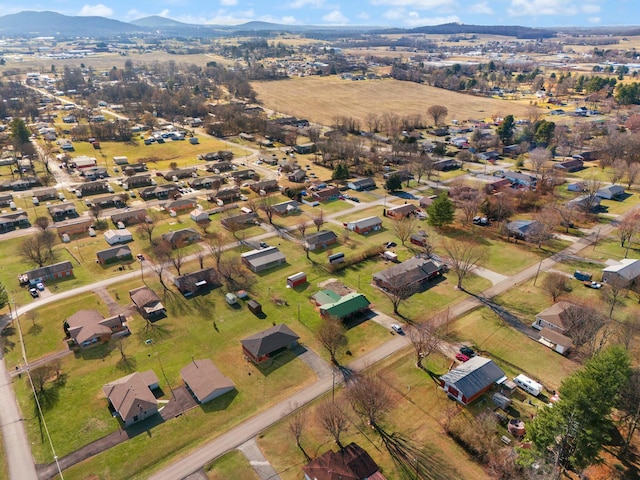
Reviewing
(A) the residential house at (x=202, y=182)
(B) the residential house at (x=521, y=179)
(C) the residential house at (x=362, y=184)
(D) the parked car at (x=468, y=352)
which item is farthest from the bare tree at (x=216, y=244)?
(B) the residential house at (x=521, y=179)

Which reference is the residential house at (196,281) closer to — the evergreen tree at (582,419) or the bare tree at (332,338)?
the bare tree at (332,338)

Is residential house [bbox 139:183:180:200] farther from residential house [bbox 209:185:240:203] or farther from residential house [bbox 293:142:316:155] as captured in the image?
residential house [bbox 293:142:316:155]

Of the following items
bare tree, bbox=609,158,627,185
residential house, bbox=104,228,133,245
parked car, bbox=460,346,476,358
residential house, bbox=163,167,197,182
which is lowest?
residential house, bbox=163,167,197,182

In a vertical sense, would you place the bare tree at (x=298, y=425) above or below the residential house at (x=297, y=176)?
above

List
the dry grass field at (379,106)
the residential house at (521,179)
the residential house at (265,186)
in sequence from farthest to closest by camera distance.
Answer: the dry grass field at (379,106) < the residential house at (521,179) < the residential house at (265,186)

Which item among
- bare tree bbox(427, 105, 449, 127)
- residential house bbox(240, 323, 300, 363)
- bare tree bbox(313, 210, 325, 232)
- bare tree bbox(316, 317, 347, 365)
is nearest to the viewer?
bare tree bbox(316, 317, 347, 365)

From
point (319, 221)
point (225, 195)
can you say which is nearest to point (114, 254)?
point (225, 195)

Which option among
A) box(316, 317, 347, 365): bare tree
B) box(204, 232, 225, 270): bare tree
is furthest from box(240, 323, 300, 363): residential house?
box(204, 232, 225, 270): bare tree
